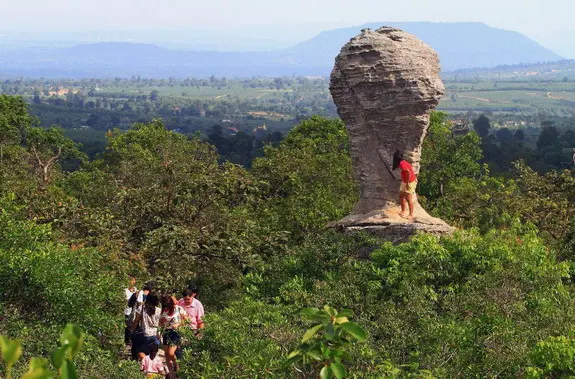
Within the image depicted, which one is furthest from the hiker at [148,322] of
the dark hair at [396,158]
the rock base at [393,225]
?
the dark hair at [396,158]

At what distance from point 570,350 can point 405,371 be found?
1971mm

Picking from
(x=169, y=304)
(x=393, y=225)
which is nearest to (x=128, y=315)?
(x=169, y=304)

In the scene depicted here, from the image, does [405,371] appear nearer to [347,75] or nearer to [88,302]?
[88,302]

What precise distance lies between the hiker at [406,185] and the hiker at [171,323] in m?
6.99

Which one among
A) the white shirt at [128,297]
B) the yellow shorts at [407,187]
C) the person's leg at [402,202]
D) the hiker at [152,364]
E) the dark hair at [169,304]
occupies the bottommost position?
the hiker at [152,364]

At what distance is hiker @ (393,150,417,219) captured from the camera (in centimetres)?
1892

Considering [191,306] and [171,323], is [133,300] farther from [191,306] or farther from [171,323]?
[171,323]

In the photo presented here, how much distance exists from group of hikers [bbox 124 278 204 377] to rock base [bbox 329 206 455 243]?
521cm

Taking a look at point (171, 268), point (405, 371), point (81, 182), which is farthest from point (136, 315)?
point (81, 182)

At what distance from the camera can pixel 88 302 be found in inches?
539

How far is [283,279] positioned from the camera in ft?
53.1

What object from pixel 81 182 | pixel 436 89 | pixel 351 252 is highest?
pixel 436 89

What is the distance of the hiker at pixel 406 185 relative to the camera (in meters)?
18.9

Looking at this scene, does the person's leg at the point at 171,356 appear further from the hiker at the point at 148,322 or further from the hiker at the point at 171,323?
the hiker at the point at 148,322
